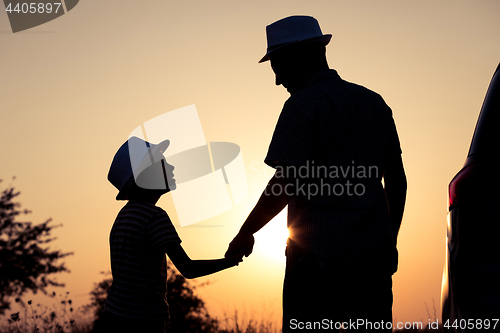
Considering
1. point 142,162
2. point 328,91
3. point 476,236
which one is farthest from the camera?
point 142,162

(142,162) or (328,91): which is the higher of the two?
(328,91)

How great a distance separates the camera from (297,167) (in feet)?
8.06

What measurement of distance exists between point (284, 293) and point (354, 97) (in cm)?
104

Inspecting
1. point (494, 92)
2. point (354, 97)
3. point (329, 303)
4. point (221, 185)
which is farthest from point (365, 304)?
point (221, 185)

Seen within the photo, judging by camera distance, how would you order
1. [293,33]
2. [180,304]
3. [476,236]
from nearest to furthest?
[476,236] < [293,33] < [180,304]

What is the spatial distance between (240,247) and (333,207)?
3.00 ft

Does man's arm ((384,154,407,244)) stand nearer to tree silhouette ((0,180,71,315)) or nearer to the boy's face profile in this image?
the boy's face profile

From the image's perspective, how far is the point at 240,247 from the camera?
10.3 ft

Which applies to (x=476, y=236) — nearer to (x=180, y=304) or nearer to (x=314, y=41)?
(x=314, y=41)

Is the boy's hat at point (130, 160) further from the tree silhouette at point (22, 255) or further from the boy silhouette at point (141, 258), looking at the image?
the tree silhouette at point (22, 255)

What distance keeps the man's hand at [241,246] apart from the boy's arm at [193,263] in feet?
0.13

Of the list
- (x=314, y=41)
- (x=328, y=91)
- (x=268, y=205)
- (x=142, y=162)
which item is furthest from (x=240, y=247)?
(x=314, y=41)

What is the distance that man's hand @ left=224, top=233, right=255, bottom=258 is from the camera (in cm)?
305

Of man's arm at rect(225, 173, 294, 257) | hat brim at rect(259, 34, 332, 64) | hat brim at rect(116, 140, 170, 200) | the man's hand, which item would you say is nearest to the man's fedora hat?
hat brim at rect(259, 34, 332, 64)
